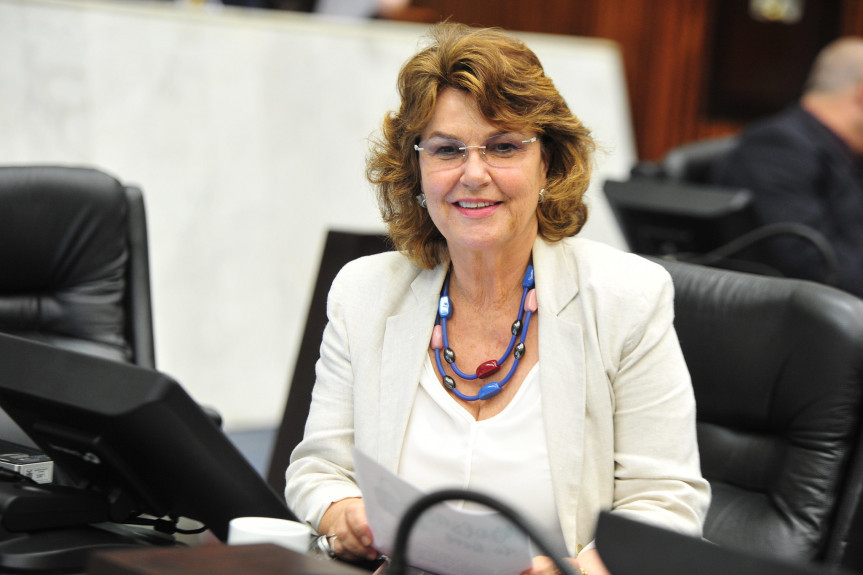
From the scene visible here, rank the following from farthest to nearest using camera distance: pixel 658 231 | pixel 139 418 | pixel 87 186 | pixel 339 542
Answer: pixel 658 231 < pixel 87 186 < pixel 339 542 < pixel 139 418

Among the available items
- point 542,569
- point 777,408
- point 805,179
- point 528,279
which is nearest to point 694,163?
point 805,179

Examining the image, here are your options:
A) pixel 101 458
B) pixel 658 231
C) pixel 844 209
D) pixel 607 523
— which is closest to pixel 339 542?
pixel 101 458

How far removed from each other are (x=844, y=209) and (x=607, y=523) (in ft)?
10.6

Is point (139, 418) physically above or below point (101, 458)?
above

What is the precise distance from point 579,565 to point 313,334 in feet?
3.35

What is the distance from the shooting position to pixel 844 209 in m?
3.86

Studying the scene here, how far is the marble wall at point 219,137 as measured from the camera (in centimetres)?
374

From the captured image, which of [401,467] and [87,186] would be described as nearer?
[401,467]

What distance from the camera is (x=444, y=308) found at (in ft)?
5.80

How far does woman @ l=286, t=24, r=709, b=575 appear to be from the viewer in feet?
5.17

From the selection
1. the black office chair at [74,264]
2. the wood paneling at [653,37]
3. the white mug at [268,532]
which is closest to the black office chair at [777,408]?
the white mug at [268,532]

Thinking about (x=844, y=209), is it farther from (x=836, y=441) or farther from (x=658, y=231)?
(x=836, y=441)

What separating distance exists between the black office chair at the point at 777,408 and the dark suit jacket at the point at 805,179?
198 cm

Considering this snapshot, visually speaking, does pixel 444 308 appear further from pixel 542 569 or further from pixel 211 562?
pixel 211 562
